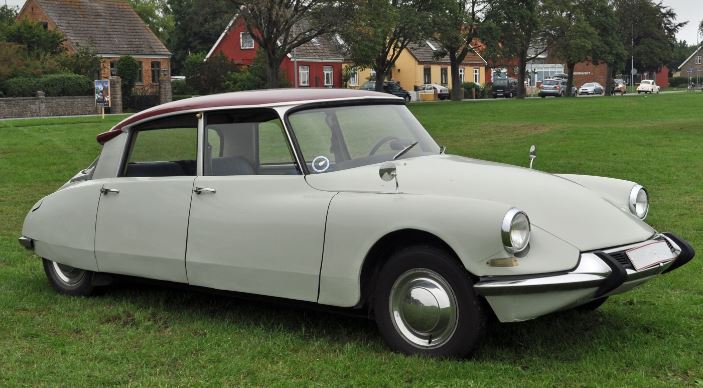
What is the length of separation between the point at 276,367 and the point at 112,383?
882 millimetres

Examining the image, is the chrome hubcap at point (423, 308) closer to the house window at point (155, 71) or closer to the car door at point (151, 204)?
the car door at point (151, 204)

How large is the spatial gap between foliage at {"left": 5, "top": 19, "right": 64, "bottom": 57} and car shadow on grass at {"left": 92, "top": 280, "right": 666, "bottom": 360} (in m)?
44.4

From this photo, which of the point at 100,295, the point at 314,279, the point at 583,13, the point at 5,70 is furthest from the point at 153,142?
the point at 583,13

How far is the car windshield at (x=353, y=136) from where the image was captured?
17.3ft

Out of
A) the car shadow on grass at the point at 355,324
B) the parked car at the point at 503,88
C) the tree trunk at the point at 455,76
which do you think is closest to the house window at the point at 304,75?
the tree trunk at the point at 455,76

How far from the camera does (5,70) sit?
41500 millimetres

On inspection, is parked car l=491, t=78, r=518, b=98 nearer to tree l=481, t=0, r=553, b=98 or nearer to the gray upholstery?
tree l=481, t=0, r=553, b=98

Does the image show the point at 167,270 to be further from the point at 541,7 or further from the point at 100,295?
the point at 541,7

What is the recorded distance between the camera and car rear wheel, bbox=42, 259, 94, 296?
6.45m

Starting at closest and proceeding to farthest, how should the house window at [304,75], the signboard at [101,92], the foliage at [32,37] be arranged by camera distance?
1. the signboard at [101,92]
2. the foliage at [32,37]
3. the house window at [304,75]

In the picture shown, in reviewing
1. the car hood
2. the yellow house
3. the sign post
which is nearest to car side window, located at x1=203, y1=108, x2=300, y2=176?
the car hood

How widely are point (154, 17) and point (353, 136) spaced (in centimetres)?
9759

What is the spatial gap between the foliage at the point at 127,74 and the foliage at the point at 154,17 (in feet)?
156

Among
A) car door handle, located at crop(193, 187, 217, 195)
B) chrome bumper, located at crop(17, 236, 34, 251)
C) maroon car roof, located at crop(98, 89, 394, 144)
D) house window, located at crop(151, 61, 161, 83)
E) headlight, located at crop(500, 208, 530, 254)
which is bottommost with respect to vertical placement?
chrome bumper, located at crop(17, 236, 34, 251)
